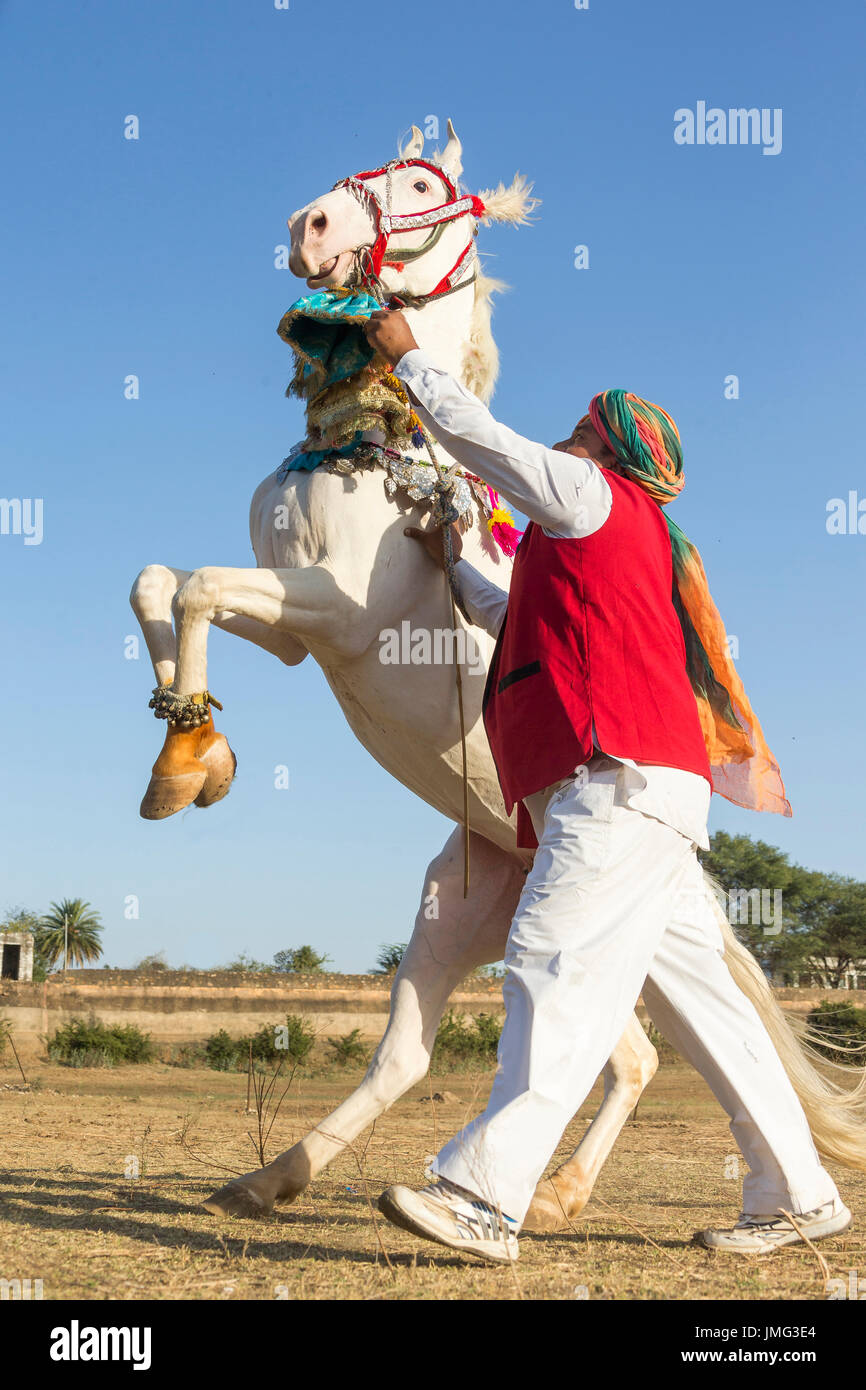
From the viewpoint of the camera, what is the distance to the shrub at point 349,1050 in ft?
62.7

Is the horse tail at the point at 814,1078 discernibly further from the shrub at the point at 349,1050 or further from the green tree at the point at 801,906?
the green tree at the point at 801,906

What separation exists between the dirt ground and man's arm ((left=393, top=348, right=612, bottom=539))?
1.52 meters

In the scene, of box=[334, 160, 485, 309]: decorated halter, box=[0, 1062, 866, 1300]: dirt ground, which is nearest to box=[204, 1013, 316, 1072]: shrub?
box=[0, 1062, 866, 1300]: dirt ground

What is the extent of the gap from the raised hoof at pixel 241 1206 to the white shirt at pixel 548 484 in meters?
1.78

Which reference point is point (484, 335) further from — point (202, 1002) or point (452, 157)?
point (202, 1002)

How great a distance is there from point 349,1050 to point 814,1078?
1565 centimetres

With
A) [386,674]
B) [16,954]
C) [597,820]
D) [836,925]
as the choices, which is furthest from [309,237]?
[836,925]

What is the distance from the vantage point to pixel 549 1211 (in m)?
3.95

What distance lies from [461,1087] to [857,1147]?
10.6 m

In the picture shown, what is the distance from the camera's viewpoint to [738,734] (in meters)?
3.57

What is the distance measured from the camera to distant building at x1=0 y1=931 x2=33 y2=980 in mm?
33219

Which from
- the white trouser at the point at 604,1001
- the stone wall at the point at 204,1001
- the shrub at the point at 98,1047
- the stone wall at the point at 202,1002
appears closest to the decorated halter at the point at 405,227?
the white trouser at the point at 604,1001

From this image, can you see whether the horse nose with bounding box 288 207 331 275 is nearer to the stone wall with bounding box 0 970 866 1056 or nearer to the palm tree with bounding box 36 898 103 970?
the stone wall with bounding box 0 970 866 1056

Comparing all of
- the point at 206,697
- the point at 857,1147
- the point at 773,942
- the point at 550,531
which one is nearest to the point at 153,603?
the point at 206,697
